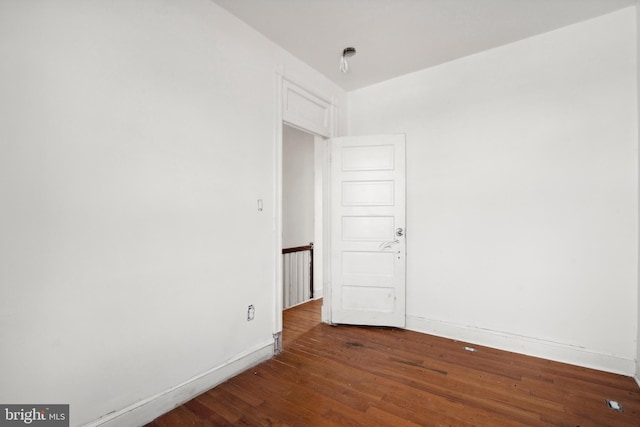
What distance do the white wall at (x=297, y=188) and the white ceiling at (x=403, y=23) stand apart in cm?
156

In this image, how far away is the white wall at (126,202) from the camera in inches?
57.9

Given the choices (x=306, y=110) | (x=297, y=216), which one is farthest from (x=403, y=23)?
(x=297, y=216)

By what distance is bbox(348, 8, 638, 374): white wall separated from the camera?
2.48 m

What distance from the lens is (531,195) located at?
2809mm

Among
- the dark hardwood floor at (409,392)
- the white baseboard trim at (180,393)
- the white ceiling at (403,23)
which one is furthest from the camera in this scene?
the white ceiling at (403,23)

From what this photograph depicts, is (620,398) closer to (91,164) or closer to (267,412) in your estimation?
(267,412)

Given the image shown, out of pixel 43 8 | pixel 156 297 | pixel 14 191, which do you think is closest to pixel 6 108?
Result: pixel 14 191

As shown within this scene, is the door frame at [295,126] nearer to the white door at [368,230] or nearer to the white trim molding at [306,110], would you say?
the white trim molding at [306,110]

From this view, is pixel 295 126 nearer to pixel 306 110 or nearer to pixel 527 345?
pixel 306 110

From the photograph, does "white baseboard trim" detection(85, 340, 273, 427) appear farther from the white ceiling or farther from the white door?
the white ceiling

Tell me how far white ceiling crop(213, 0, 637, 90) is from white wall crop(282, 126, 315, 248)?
5.13ft

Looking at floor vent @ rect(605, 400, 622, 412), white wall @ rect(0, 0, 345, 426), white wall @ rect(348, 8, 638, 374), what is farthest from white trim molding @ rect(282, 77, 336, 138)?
floor vent @ rect(605, 400, 622, 412)

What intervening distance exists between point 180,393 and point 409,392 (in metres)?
1.60

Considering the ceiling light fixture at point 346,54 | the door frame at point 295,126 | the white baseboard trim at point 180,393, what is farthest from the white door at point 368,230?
the white baseboard trim at point 180,393
